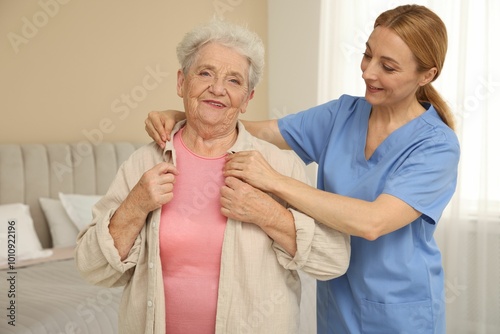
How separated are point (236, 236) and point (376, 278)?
1.42 ft

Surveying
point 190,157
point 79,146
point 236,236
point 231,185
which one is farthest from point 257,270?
point 79,146

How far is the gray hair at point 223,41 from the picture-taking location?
1.61 m

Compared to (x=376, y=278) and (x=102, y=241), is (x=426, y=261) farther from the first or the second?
(x=102, y=241)

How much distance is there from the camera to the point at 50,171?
374cm

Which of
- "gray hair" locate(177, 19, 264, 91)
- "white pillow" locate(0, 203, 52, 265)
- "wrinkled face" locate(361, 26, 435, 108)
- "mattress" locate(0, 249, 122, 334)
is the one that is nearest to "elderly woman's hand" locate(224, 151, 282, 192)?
"gray hair" locate(177, 19, 264, 91)

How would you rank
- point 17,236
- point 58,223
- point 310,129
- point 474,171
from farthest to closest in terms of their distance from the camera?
point 474,171, point 58,223, point 17,236, point 310,129

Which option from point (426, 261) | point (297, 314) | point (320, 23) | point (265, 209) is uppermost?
point (320, 23)

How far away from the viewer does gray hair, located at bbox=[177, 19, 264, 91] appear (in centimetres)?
161

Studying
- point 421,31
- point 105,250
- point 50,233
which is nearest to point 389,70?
point 421,31

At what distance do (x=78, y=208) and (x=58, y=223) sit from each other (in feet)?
0.47

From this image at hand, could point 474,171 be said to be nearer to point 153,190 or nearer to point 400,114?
point 400,114

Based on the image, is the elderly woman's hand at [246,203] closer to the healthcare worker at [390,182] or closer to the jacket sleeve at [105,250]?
the healthcare worker at [390,182]

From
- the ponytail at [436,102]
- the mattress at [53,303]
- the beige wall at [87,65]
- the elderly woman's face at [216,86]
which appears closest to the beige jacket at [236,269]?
the elderly woman's face at [216,86]

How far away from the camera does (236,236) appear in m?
1.52
